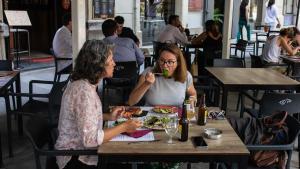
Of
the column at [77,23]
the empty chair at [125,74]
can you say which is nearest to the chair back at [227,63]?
the empty chair at [125,74]

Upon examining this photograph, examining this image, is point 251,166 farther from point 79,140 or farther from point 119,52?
point 119,52

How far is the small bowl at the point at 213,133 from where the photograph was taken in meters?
2.27

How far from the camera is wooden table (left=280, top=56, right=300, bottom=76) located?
573 centimetres

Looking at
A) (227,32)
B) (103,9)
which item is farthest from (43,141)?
(103,9)

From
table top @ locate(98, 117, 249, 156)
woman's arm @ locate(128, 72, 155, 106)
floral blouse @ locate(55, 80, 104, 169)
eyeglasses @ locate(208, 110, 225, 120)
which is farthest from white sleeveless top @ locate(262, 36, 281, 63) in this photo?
floral blouse @ locate(55, 80, 104, 169)

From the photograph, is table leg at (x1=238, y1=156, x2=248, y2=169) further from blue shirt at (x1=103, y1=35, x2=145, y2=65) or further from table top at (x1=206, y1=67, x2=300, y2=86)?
blue shirt at (x1=103, y1=35, x2=145, y2=65)

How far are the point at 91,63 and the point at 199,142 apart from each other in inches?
31.1

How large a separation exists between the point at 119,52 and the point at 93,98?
330cm

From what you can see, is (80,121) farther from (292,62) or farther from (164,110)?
(292,62)

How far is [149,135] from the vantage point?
7.55 ft

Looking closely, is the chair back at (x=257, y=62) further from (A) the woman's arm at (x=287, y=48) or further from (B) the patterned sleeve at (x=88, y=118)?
(B) the patterned sleeve at (x=88, y=118)

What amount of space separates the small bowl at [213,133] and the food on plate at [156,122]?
270 millimetres

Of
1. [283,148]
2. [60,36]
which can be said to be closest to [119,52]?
[60,36]

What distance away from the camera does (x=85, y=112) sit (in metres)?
2.21
